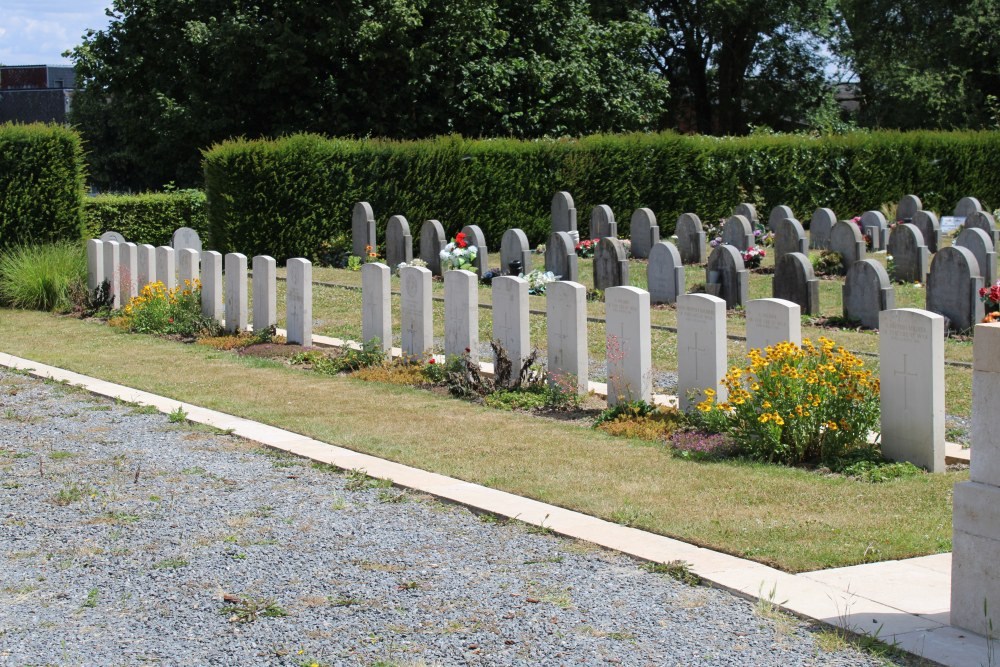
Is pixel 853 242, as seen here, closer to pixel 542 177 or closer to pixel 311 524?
pixel 542 177

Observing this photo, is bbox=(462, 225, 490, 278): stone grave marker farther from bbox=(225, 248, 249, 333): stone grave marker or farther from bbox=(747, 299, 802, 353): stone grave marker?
bbox=(747, 299, 802, 353): stone grave marker

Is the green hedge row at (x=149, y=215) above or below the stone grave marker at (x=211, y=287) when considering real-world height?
above

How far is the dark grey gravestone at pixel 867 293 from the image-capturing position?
14.3 meters

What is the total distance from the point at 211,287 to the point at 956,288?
9.11 metres

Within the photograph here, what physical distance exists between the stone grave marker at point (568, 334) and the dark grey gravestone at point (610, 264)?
719 cm

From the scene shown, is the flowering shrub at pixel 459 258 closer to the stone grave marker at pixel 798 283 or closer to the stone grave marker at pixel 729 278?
the stone grave marker at pixel 729 278

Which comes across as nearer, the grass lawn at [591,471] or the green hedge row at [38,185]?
the grass lawn at [591,471]

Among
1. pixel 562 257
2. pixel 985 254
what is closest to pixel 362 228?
pixel 562 257

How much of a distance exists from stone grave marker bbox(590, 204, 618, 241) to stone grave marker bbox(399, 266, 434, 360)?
12.0 m

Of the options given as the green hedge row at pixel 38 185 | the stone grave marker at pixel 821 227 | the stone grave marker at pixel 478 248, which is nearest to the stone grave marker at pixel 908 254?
the stone grave marker at pixel 821 227

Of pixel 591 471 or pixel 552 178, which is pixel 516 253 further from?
pixel 591 471

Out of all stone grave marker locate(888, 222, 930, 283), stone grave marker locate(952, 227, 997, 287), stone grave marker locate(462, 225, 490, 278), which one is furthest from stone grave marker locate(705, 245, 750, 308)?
stone grave marker locate(462, 225, 490, 278)

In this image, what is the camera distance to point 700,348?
924cm

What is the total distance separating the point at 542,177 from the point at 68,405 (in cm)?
1675
